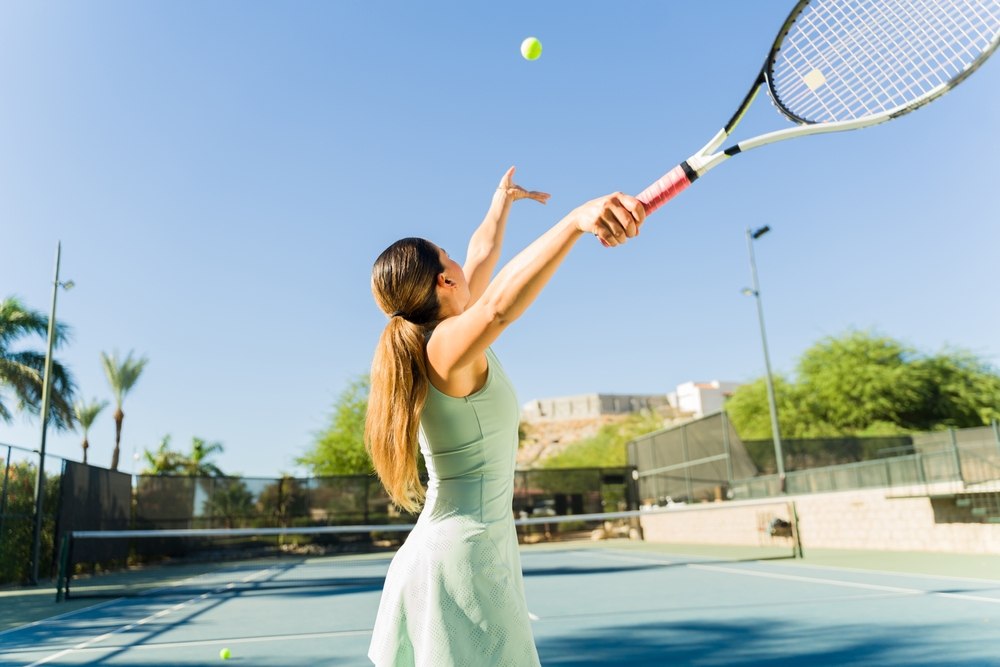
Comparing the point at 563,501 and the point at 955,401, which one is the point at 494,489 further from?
the point at 955,401

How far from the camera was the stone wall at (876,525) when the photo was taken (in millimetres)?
10359

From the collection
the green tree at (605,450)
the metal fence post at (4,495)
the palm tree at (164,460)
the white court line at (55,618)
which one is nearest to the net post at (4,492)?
the metal fence post at (4,495)

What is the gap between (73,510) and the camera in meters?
12.6

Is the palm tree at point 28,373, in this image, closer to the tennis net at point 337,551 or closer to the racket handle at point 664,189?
the tennis net at point 337,551

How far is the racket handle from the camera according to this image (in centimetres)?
166

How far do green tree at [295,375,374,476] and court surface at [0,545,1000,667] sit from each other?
46.2 ft

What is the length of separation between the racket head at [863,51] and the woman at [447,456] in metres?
1.84

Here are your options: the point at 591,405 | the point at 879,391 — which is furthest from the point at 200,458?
the point at 591,405

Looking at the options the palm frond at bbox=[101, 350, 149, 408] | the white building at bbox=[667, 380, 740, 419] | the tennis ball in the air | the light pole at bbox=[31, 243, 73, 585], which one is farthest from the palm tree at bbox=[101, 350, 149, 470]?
the white building at bbox=[667, 380, 740, 419]

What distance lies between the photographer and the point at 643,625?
5664 mm

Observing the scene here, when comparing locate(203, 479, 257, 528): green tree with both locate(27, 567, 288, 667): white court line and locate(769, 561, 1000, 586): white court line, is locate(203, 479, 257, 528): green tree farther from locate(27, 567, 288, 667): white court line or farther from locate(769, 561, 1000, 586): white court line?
locate(769, 561, 1000, 586): white court line

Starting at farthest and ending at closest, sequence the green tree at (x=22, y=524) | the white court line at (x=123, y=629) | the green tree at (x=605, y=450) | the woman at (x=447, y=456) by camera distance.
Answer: the green tree at (x=605, y=450)
the green tree at (x=22, y=524)
the white court line at (x=123, y=629)
the woman at (x=447, y=456)

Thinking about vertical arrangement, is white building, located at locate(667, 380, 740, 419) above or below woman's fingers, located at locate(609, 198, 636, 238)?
above

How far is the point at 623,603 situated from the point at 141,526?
44.1 ft
